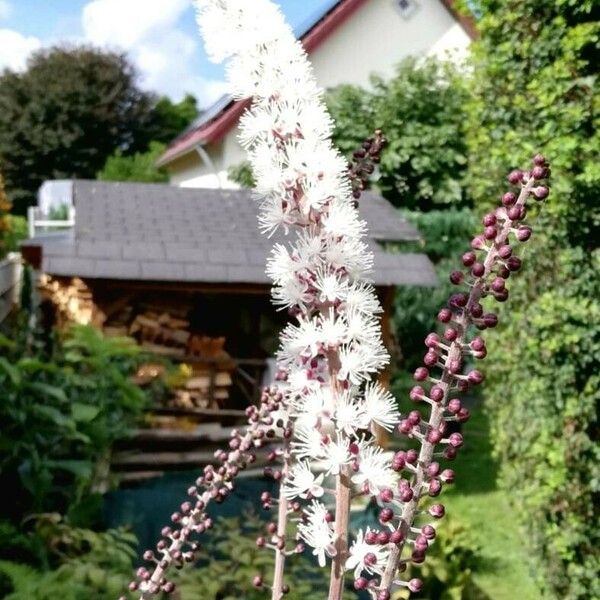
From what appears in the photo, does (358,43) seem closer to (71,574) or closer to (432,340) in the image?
(71,574)

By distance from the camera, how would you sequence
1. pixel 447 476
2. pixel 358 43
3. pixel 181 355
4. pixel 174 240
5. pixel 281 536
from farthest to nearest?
pixel 358 43 < pixel 181 355 < pixel 174 240 < pixel 281 536 < pixel 447 476

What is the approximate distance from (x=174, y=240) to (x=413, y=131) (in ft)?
19.7

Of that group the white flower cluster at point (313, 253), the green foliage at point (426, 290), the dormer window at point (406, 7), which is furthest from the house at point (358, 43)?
the white flower cluster at point (313, 253)

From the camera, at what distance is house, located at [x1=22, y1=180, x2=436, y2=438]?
276 inches

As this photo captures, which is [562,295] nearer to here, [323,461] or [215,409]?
[323,461]

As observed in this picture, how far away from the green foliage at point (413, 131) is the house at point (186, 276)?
2.88 m

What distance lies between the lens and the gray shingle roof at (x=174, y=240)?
6.84 meters

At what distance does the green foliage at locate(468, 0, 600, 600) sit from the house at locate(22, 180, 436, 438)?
109 inches

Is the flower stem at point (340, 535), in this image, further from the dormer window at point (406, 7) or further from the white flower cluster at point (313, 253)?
the dormer window at point (406, 7)

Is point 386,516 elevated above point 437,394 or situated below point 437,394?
below

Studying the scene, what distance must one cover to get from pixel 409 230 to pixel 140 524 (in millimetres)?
4114

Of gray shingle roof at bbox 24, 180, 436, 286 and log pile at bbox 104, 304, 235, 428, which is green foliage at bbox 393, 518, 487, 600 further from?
log pile at bbox 104, 304, 235, 428

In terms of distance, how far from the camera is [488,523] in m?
6.83

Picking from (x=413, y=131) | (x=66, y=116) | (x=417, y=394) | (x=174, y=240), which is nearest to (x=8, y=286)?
(x=174, y=240)
